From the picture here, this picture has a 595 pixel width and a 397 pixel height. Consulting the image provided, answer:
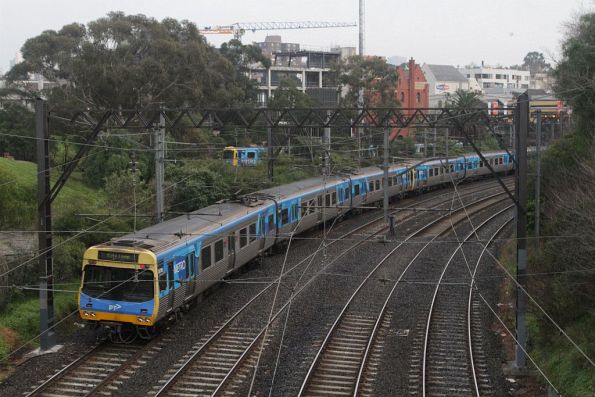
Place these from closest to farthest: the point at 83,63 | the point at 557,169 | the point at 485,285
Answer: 1. the point at 485,285
2. the point at 557,169
3. the point at 83,63

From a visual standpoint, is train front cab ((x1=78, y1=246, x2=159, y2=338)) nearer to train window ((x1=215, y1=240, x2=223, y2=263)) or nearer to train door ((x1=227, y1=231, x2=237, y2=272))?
train window ((x1=215, y1=240, x2=223, y2=263))

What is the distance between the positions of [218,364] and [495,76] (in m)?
129

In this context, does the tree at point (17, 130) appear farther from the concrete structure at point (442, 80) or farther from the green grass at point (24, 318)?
the concrete structure at point (442, 80)

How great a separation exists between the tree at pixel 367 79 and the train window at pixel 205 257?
46.0 m

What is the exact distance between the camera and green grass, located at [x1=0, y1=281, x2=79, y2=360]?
16406 millimetres

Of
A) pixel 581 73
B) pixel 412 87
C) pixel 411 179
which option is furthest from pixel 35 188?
pixel 412 87

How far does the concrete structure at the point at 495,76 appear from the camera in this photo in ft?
431

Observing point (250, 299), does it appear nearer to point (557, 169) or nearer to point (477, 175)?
point (557, 169)

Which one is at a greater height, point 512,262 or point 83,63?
point 83,63

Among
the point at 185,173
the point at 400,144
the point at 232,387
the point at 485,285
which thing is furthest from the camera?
the point at 400,144

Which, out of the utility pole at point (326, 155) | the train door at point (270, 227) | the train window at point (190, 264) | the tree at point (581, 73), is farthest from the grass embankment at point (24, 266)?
the tree at point (581, 73)

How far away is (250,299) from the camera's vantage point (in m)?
20.1

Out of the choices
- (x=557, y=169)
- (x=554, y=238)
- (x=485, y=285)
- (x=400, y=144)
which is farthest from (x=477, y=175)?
(x=554, y=238)

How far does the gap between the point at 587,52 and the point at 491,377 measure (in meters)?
15.1
